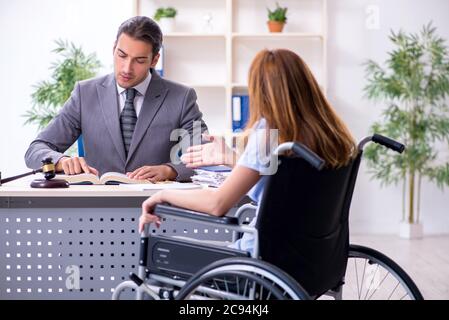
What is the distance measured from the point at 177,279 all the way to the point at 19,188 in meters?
0.81

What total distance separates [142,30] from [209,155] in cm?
76

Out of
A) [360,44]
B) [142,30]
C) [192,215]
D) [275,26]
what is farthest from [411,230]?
[192,215]

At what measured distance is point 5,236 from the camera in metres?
2.88

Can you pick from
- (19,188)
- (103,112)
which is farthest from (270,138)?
(103,112)

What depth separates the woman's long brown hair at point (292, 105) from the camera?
2.08 m

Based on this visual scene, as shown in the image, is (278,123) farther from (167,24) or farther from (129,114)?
(167,24)

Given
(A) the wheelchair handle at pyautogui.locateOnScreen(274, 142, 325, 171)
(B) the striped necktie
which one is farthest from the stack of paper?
(A) the wheelchair handle at pyautogui.locateOnScreen(274, 142, 325, 171)

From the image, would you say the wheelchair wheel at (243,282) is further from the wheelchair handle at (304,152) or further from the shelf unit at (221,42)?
the shelf unit at (221,42)

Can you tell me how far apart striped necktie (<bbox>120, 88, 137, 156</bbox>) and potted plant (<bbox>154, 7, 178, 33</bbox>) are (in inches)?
99.2

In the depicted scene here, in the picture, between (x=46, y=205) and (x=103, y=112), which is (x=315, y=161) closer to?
(x=46, y=205)

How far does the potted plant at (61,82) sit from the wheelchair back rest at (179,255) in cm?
349

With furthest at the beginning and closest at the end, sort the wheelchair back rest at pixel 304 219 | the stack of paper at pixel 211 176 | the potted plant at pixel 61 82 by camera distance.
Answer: the potted plant at pixel 61 82
the stack of paper at pixel 211 176
the wheelchair back rest at pixel 304 219

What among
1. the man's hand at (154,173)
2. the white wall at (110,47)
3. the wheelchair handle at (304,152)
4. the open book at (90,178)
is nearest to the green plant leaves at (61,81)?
the white wall at (110,47)

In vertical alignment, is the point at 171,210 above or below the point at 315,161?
below
